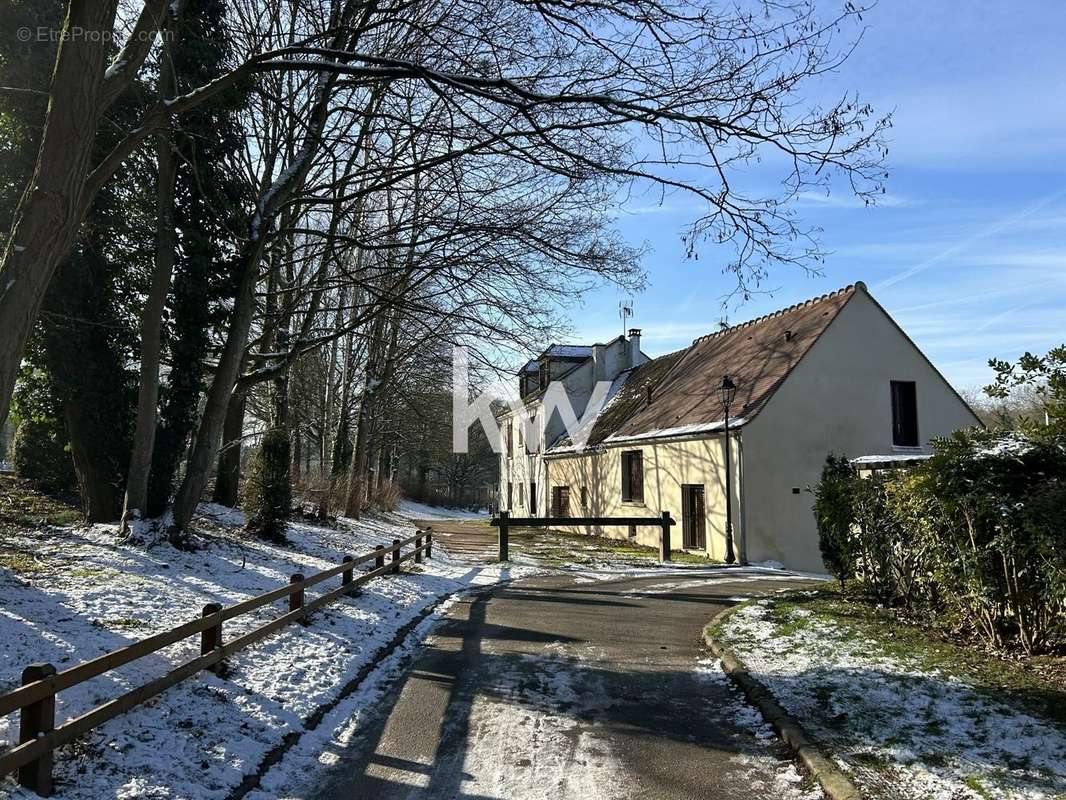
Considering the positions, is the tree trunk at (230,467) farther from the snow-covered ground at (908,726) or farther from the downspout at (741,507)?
the snow-covered ground at (908,726)

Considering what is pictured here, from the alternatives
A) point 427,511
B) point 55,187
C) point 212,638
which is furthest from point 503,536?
point 427,511

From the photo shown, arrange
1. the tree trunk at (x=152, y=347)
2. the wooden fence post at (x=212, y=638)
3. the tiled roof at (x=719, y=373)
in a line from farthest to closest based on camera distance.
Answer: the tiled roof at (x=719, y=373) → the tree trunk at (x=152, y=347) → the wooden fence post at (x=212, y=638)

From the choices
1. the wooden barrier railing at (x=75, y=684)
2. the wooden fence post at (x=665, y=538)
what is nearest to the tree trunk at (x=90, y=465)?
the wooden barrier railing at (x=75, y=684)

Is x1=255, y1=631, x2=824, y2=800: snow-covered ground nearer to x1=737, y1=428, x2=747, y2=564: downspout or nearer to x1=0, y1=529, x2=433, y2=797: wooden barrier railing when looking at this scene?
x1=0, y1=529, x2=433, y2=797: wooden barrier railing

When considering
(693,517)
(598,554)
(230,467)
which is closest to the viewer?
(230,467)

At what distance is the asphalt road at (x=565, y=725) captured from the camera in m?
4.50

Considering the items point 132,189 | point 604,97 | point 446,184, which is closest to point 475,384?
point 446,184

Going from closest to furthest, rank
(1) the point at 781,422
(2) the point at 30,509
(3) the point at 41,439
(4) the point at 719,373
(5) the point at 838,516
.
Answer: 1. (5) the point at 838,516
2. (2) the point at 30,509
3. (3) the point at 41,439
4. (1) the point at 781,422
5. (4) the point at 719,373

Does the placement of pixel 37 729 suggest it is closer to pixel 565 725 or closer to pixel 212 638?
pixel 212 638

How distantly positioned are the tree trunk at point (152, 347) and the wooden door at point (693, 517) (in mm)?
14961

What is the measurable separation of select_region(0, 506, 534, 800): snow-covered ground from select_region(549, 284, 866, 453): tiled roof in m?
11.8

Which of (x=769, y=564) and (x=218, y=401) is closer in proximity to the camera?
(x=218, y=401)

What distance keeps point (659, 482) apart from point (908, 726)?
717 inches

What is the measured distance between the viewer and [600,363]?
118 ft
